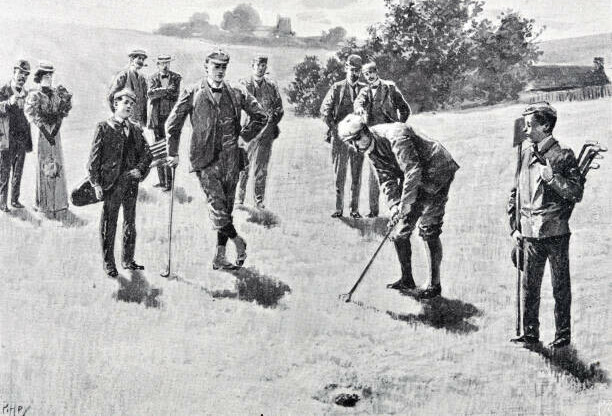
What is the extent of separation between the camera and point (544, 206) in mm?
5324

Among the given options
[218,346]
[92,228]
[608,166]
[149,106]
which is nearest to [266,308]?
[218,346]

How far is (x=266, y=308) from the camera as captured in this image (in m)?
5.91

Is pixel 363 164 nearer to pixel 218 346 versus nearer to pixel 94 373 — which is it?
pixel 218 346

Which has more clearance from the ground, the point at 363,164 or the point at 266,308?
the point at 363,164

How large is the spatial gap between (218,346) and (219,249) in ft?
2.56

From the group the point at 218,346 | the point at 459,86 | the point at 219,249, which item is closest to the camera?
the point at 218,346

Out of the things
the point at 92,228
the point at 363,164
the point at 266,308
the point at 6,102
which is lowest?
the point at 266,308

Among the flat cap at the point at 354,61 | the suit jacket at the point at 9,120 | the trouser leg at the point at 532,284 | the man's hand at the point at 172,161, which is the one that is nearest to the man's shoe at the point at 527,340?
the trouser leg at the point at 532,284

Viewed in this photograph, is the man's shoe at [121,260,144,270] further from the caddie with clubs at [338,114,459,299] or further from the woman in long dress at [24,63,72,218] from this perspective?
the caddie with clubs at [338,114,459,299]

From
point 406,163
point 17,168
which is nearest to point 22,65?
point 17,168

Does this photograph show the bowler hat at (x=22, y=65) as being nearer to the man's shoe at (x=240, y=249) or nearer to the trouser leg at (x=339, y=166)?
the man's shoe at (x=240, y=249)

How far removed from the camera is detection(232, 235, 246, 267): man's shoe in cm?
612

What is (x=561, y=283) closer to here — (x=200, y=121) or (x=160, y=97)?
(x=200, y=121)

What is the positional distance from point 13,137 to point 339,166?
8.88 ft
